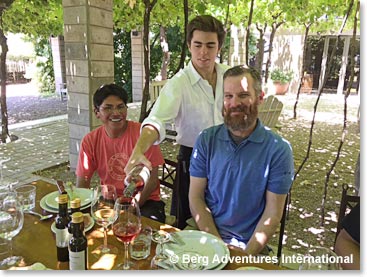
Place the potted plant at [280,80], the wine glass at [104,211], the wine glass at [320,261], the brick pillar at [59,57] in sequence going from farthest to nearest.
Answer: the potted plant at [280,80] → the brick pillar at [59,57] → the wine glass at [104,211] → the wine glass at [320,261]

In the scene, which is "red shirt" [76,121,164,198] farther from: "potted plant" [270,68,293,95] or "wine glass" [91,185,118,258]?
"potted plant" [270,68,293,95]

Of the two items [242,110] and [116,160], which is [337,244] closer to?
[242,110]

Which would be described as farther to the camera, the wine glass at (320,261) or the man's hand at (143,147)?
the man's hand at (143,147)

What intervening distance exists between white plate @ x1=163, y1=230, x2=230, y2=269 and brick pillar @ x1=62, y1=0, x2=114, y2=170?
2783mm

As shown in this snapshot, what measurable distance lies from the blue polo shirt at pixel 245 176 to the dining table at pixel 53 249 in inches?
15.0

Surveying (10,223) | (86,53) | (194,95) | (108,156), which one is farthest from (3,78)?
(10,223)

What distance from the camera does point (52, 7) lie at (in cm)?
535

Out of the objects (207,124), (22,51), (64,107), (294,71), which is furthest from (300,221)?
(22,51)

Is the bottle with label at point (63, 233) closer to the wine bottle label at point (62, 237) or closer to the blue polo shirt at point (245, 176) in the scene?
the wine bottle label at point (62, 237)

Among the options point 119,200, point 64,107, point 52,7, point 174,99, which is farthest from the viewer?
point 64,107

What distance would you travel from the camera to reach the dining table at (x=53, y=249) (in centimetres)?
108

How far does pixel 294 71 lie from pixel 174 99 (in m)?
12.6

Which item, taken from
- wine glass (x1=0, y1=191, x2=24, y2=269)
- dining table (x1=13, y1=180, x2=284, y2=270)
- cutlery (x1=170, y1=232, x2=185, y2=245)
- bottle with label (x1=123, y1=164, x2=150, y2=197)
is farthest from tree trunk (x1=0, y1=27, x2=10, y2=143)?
cutlery (x1=170, y1=232, x2=185, y2=245)

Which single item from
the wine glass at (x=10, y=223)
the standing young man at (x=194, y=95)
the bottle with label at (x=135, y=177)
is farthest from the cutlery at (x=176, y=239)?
the standing young man at (x=194, y=95)
